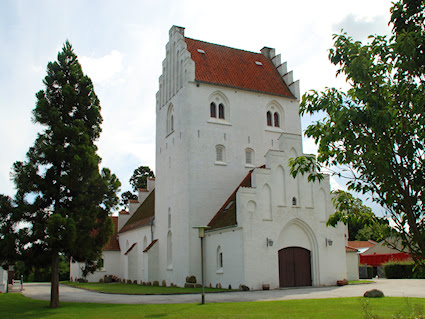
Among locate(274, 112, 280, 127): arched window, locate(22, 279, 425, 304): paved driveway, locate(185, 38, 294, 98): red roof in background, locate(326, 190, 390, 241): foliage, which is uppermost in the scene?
locate(185, 38, 294, 98): red roof in background

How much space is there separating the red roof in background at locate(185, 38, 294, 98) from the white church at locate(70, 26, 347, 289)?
0.38 feet

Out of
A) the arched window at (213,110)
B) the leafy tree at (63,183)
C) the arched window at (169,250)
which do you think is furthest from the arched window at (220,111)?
the leafy tree at (63,183)

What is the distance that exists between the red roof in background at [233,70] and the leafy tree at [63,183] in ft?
49.3

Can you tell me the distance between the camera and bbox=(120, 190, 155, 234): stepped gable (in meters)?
43.7

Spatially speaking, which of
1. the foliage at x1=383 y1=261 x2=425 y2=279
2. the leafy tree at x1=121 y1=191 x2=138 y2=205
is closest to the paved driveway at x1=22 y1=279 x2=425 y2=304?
the foliage at x1=383 y1=261 x2=425 y2=279

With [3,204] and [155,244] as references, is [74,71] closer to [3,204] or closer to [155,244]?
[3,204]

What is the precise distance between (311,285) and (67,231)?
18620mm

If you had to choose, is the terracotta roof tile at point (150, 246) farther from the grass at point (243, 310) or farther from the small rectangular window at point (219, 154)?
the grass at point (243, 310)

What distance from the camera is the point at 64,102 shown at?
22.0 meters

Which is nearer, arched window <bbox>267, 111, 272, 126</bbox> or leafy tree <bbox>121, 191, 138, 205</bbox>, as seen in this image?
arched window <bbox>267, 111, 272, 126</bbox>

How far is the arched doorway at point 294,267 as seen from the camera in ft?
98.7

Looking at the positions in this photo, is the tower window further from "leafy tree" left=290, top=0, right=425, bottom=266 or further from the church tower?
"leafy tree" left=290, top=0, right=425, bottom=266

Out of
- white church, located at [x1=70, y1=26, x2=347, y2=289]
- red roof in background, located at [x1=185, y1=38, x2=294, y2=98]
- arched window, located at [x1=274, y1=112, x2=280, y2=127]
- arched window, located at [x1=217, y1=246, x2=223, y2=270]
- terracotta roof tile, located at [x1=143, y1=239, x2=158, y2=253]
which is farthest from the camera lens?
arched window, located at [x1=274, y1=112, x2=280, y2=127]

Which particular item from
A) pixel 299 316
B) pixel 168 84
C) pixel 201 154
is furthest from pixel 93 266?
pixel 168 84
